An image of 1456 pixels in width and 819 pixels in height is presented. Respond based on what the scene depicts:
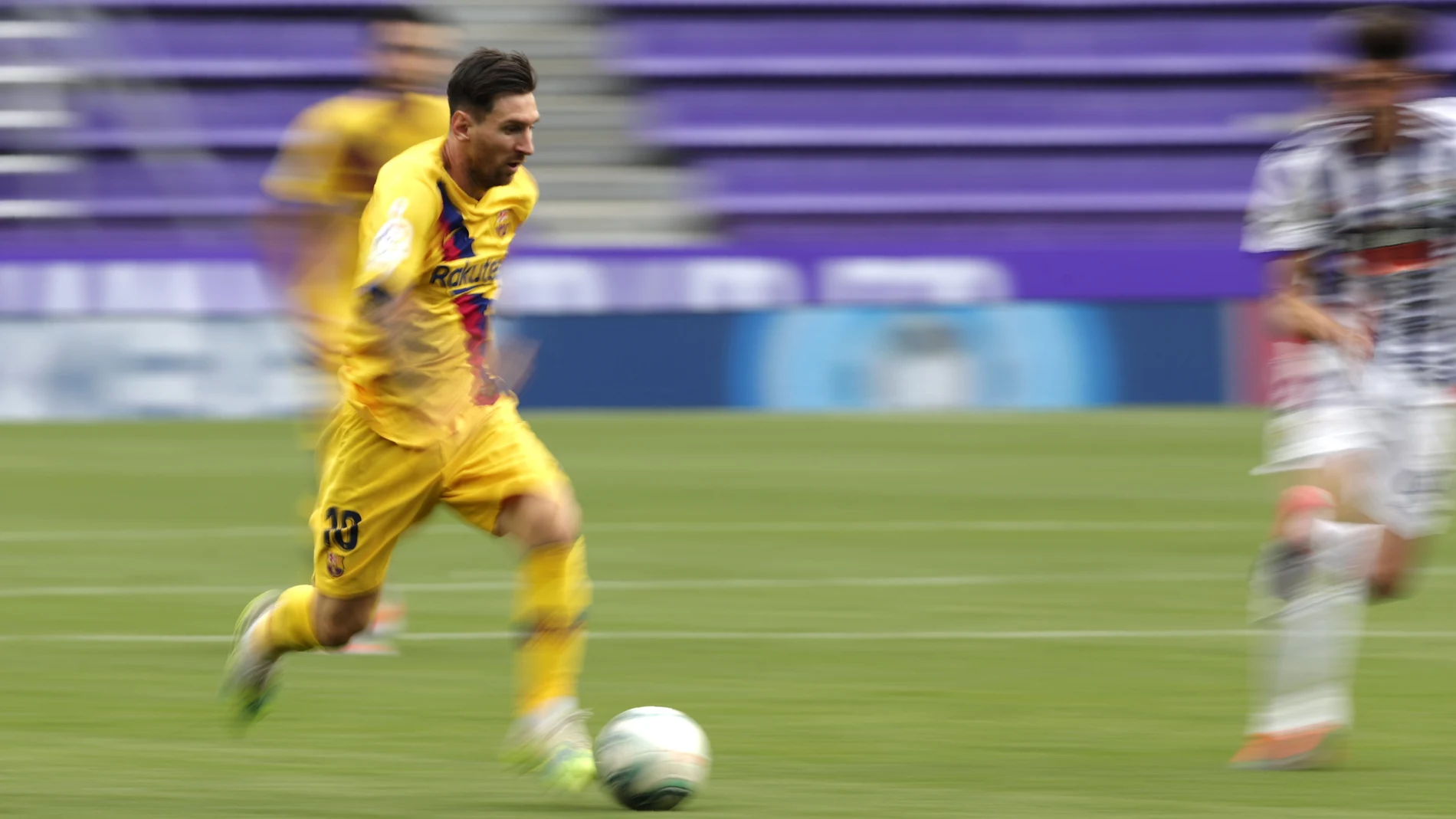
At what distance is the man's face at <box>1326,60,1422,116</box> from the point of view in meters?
5.31

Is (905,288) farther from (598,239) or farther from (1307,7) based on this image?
(1307,7)

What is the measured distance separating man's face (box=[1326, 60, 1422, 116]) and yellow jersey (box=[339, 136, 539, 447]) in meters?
1.92

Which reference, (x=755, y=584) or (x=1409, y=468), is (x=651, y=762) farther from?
(x=755, y=584)

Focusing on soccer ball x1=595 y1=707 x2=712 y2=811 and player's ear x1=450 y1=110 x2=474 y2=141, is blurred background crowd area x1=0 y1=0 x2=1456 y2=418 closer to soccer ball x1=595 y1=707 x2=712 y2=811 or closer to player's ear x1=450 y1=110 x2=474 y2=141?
player's ear x1=450 y1=110 x2=474 y2=141

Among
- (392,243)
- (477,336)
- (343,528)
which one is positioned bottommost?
(343,528)

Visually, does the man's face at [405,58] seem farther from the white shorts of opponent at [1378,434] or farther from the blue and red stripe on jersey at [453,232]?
the white shorts of opponent at [1378,434]

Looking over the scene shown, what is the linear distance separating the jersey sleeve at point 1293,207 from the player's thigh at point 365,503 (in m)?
2.05

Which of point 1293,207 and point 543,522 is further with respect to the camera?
point 1293,207

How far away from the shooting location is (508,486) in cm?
519

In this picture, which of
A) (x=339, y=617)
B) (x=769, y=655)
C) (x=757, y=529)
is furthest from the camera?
(x=757, y=529)

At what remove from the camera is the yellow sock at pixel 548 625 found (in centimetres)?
509

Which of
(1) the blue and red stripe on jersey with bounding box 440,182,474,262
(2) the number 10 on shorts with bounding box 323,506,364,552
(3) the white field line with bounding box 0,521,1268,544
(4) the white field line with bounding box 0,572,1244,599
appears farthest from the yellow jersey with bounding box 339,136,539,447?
(3) the white field line with bounding box 0,521,1268,544

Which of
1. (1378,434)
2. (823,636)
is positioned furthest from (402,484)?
(823,636)

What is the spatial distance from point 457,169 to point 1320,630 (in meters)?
2.27
